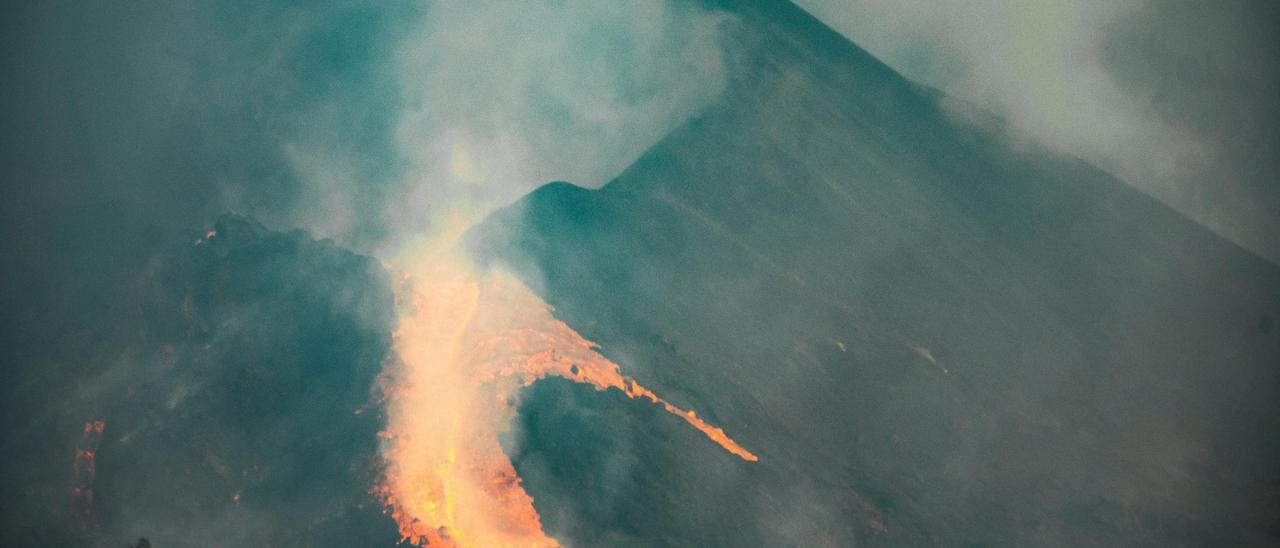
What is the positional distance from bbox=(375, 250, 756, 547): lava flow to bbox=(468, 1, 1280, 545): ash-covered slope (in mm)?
567

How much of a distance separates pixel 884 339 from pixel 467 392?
11262mm

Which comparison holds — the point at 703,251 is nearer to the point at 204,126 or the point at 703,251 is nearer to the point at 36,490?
the point at 204,126

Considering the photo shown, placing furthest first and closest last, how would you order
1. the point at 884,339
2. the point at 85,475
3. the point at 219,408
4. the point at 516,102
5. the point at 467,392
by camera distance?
the point at 516,102, the point at 884,339, the point at 467,392, the point at 219,408, the point at 85,475

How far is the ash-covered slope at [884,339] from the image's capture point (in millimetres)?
15445

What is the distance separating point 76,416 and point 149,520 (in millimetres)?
3611

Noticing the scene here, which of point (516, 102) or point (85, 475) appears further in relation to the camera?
point (516, 102)

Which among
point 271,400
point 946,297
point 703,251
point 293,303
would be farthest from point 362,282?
point 946,297

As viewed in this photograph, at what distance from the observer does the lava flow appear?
50.1 ft

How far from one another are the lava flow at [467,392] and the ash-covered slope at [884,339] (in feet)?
1.86

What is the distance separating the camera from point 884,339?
685 inches

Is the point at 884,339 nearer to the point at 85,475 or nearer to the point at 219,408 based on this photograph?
the point at 219,408

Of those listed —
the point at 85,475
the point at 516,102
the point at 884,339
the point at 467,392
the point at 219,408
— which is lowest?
the point at 85,475

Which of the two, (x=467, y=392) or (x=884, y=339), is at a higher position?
(x=884, y=339)

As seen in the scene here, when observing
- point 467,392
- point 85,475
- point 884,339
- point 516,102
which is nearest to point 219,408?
point 85,475
